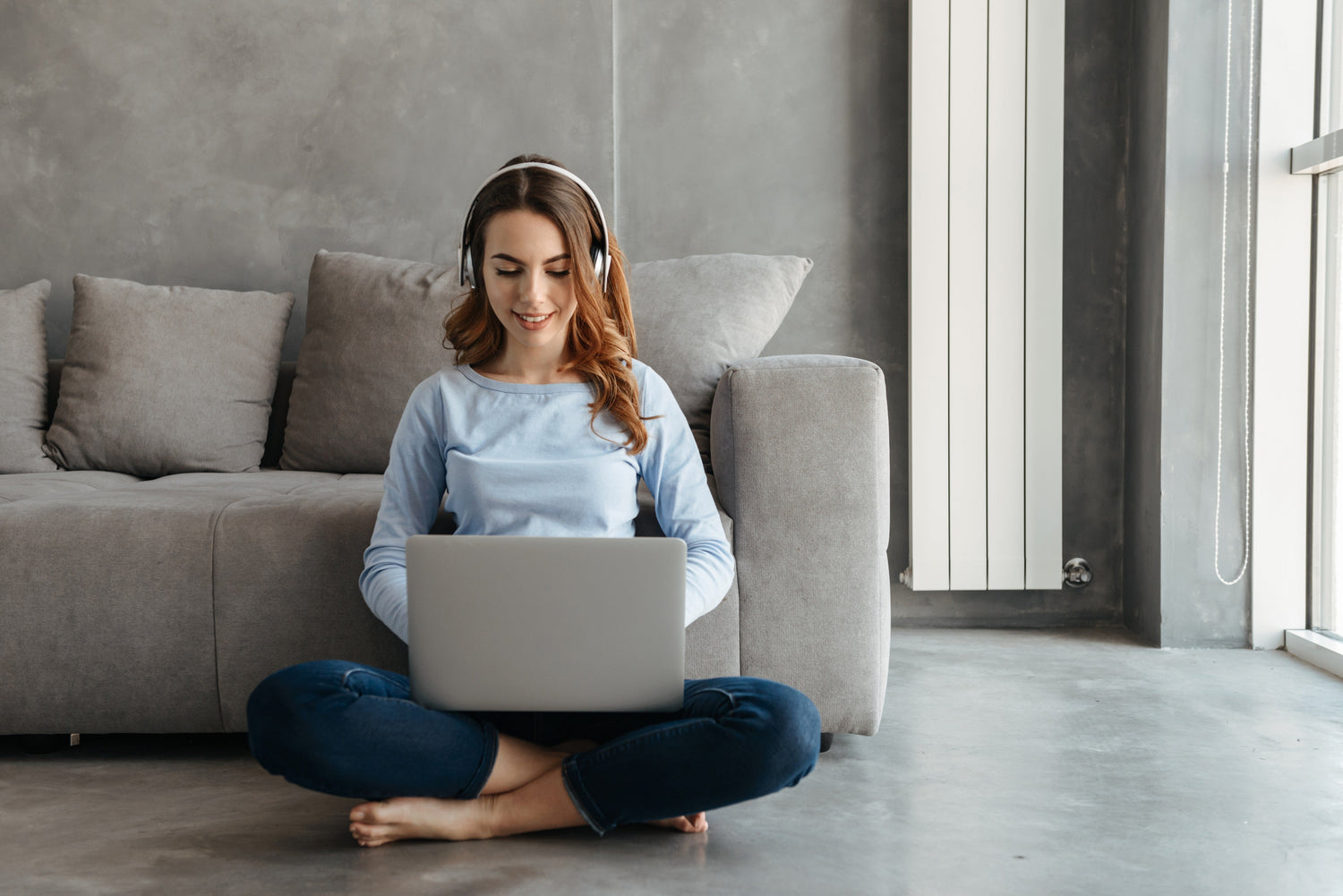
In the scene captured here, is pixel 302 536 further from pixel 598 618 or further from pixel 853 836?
pixel 853 836

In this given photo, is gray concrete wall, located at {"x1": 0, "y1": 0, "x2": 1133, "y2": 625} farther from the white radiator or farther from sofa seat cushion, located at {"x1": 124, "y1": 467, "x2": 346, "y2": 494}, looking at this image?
sofa seat cushion, located at {"x1": 124, "y1": 467, "x2": 346, "y2": 494}

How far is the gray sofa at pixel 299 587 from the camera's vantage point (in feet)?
5.00

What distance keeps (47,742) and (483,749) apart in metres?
0.82

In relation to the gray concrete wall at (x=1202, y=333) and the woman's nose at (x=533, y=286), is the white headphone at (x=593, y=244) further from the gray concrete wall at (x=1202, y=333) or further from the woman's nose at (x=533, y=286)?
the gray concrete wall at (x=1202, y=333)

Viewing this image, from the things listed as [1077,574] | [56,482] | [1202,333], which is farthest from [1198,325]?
[56,482]

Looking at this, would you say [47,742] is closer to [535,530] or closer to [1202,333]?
[535,530]

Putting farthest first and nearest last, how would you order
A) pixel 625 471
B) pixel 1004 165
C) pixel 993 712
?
pixel 1004 165, pixel 993 712, pixel 625 471

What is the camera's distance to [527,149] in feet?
8.29

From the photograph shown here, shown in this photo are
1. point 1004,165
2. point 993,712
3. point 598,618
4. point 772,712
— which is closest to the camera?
point 598,618

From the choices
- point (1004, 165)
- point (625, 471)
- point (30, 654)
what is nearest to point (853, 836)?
point (625, 471)

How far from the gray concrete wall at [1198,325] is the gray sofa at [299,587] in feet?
3.32

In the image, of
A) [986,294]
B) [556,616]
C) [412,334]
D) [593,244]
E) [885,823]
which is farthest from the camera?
[986,294]

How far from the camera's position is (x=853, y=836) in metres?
1.27

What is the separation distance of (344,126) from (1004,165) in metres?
1.53
